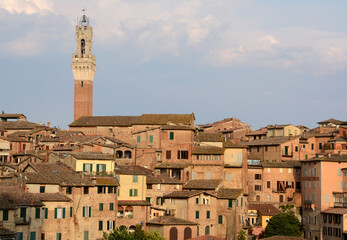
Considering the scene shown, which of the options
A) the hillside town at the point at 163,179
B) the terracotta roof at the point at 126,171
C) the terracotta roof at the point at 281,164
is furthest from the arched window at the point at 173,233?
the terracotta roof at the point at 281,164

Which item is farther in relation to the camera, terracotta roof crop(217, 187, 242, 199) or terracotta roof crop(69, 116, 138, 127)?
terracotta roof crop(69, 116, 138, 127)

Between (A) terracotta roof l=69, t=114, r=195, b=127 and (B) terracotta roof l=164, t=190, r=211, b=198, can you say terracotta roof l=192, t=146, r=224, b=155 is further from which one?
(A) terracotta roof l=69, t=114, r=195, b=127

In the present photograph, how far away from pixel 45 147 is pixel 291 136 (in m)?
32.0

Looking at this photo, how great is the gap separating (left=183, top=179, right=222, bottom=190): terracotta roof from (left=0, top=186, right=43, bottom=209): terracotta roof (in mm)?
21808

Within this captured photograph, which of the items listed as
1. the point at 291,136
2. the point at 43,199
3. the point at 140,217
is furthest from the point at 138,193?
the point at 291,136

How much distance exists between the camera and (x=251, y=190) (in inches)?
3593

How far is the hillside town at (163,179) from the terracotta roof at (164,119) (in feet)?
0.47

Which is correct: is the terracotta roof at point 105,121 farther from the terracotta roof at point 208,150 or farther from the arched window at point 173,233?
the arched window at point 173,233

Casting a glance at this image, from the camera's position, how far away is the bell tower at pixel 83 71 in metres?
122

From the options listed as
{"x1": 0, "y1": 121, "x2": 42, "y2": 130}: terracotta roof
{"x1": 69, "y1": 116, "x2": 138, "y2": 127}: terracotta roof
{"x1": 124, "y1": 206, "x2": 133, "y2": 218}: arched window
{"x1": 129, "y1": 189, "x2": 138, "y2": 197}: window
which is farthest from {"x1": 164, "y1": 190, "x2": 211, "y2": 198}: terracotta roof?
{"x1": 0, "y1": 121, "x2": 42, "y2": 130}: terracotta roof

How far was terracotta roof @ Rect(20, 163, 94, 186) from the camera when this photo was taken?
6600 cm

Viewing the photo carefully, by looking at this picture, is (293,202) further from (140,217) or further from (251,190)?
(140,217)

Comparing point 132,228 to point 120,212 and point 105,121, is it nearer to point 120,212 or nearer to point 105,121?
point 120,212

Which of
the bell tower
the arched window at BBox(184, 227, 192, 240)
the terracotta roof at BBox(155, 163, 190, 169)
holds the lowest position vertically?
the arched window at BBox(184, 227, 192, 240)
